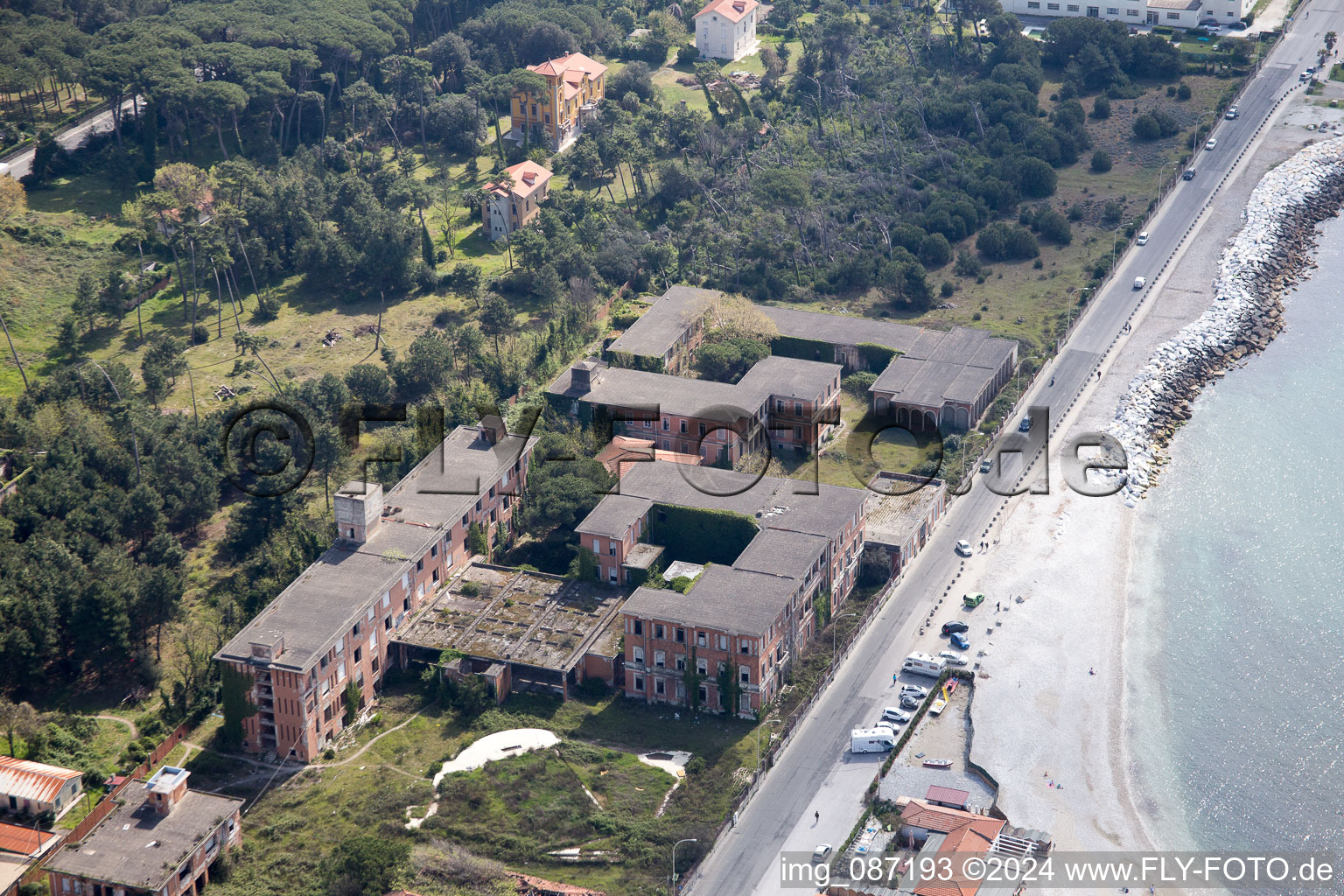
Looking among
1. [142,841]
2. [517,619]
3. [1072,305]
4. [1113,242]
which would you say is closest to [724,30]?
[1113,242]

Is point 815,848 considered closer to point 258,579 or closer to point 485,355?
point 258,579

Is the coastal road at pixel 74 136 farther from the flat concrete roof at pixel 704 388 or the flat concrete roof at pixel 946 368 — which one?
the flat concrete roof at pixel 946 368

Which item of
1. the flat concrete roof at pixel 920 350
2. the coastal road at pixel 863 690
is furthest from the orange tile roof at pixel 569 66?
the coastal road at pixel 863 690

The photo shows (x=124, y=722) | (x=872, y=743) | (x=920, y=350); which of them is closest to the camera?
(x=872, y=743)

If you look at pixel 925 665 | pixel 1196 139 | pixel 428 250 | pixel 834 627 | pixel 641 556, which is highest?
pixel 1196 139

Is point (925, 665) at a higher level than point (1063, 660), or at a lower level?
higher

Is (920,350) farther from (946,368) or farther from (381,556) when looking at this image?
(381,556)

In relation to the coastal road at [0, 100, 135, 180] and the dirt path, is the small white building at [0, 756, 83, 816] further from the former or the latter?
the coastal road at [0, 100, 135, 180]
